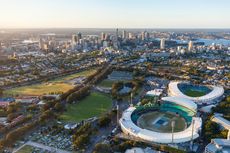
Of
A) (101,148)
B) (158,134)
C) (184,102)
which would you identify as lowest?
(101,148)

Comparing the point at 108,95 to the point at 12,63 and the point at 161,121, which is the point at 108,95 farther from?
the point at 12,63

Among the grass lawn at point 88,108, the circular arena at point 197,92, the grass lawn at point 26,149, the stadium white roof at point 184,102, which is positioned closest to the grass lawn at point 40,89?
the grass lawn at point 88,108

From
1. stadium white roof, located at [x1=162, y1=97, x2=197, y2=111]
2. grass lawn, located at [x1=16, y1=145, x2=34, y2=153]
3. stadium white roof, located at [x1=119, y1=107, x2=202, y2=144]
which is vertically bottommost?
grass lawn, located at [x1=16, y1=145, x2=34, y2=153]

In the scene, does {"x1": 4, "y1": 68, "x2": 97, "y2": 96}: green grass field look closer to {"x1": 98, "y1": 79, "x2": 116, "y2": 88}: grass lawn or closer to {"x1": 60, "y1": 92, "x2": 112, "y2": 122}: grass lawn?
{"x1": 98, "y1": 79, "x2": 116, "y2": 88}: grass lawn

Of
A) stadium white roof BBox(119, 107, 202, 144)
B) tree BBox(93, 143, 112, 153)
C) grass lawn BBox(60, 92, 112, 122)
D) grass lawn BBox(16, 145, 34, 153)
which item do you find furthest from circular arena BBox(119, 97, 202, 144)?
grass lawn BBox(16, 145, 34, 153)

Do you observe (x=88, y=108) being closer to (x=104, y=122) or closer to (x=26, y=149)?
(x=104, y=122)

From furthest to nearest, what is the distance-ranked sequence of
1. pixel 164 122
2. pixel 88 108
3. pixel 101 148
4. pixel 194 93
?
pixel 194 93 < pixel 88 108 < pixel 164 122 < pixel 101 148

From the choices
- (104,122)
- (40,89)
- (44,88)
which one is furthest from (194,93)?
(40,89)
